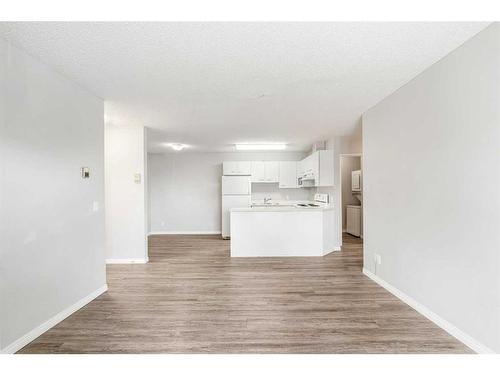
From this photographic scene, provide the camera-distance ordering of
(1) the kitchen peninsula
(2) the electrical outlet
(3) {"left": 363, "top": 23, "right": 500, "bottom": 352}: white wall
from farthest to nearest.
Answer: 1. (1) the kitchen peninsula
2. (2) the electrical outlet
3. (3) {"left": 363, "top": 23, "right": 500, "bottom": 352}: white wall

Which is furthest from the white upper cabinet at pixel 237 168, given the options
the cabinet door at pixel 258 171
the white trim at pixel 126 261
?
the white trim at pixel 126 261

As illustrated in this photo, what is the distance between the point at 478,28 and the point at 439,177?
1191 mm

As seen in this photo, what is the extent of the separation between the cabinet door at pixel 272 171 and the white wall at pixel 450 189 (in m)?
4.52

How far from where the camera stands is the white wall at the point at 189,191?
852 centimetres

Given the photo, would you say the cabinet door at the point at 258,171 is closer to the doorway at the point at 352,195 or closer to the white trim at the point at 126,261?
the doorway at the point at 352,195

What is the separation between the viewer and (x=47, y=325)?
2.61 metres

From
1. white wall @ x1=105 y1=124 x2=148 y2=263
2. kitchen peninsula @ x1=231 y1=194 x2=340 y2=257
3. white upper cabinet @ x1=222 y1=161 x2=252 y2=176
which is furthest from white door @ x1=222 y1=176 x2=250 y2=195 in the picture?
white wall @ x1=105 y1=124 x2=148 y2=263

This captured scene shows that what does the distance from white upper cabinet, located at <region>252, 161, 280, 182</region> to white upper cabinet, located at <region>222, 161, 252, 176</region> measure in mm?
198

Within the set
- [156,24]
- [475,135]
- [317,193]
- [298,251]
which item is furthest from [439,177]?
[317,193]

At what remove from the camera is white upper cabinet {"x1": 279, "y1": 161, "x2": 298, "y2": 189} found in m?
8.16

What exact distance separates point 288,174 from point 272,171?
457 millimetres

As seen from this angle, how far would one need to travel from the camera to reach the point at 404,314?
9.45ft

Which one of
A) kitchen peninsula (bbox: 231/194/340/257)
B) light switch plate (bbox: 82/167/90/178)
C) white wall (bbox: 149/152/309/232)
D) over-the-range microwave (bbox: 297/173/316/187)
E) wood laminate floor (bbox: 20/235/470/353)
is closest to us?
wood laminate floor (bbox: 20/235/470/353)

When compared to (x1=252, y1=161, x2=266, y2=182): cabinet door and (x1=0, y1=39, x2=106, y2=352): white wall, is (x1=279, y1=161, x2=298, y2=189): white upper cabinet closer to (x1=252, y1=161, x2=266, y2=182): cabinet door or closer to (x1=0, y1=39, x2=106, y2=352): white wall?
(x1=252, y1=161, x2=266, y2=182): cabinet door
